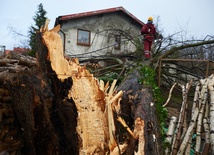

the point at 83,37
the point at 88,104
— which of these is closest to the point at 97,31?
the point at 83,37

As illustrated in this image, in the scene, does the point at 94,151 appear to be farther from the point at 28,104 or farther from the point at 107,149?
the point at 28,104

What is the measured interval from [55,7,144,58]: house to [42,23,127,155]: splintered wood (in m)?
10.3

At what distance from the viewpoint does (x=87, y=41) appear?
1358 centimetres

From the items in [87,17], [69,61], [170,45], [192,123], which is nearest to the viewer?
[69,61]

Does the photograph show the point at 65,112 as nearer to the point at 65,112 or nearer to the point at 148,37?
the point at 65,112

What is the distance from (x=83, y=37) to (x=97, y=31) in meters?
1.00

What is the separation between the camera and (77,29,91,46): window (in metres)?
13.2

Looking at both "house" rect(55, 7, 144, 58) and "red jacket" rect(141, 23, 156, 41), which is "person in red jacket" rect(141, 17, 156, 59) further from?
"house" rect(55, 7, 144, 58)

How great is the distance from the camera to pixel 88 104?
6.86 feet

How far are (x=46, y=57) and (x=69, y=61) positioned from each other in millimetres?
250

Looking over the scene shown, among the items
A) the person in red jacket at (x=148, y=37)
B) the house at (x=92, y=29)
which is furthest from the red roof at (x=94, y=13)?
the person in red jacket at (x=148, y=37)

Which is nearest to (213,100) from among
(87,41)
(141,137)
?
(141,137)

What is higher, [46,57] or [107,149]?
[46,57]

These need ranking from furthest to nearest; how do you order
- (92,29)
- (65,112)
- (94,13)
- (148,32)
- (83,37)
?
1. (92,29)
2. (83,37)
3. (94,13)
4. (148,32)
5. (65,112)
